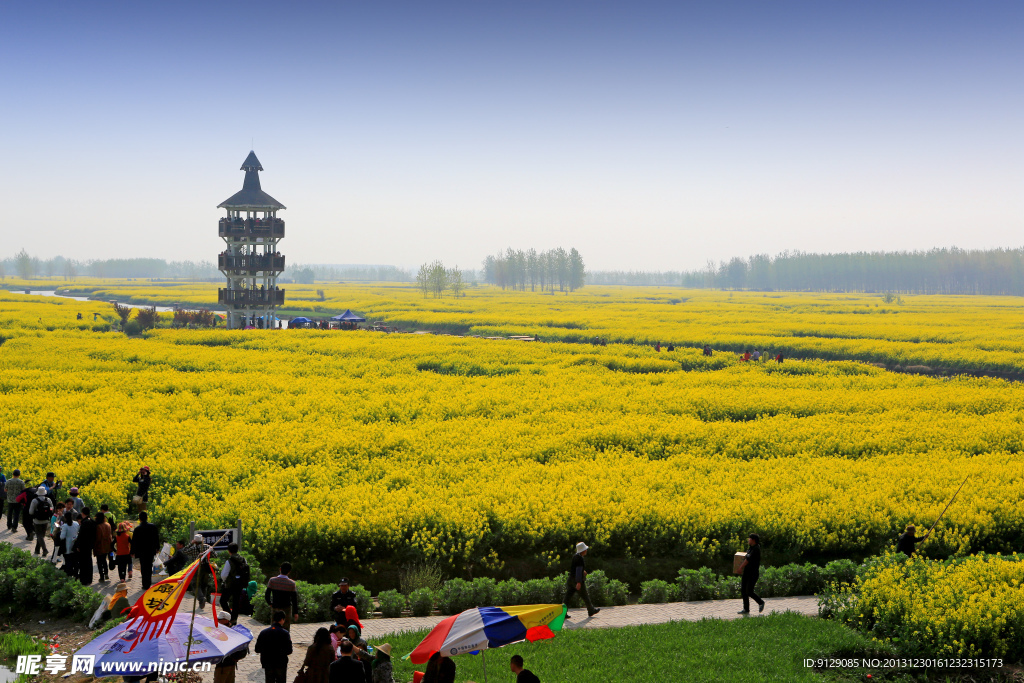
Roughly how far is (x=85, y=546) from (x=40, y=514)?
271cm

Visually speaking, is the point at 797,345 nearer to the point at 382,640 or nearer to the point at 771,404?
the point at 771,404

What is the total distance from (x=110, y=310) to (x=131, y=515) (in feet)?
309

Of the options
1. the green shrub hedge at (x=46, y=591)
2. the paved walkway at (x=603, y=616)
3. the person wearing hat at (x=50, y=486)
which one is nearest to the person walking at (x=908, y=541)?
the paved walkway at (x=603, y=616)

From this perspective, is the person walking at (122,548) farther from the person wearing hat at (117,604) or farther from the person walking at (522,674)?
the person walking at (522,674)

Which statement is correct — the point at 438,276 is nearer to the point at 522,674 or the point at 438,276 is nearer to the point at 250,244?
the point at 250,244

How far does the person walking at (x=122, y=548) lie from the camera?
15.4 meters

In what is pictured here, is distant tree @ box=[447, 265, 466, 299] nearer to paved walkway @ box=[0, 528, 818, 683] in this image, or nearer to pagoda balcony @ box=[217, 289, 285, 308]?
pagoda balcony @ box=[217, 289, 285, 308]

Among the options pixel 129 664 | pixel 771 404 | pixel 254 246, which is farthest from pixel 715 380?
pixel 254 246


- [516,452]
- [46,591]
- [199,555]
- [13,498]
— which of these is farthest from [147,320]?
[199,555]

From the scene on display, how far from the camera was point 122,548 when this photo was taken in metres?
15.5

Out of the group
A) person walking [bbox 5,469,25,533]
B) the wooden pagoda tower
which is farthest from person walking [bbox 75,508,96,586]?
the wooden pagoda tower

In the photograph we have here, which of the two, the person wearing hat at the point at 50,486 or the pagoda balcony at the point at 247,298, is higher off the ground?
the pagoda balcony at the point at 247,298

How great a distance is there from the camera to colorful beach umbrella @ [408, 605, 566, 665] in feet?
30.2

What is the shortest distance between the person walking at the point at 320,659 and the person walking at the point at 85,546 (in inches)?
311
